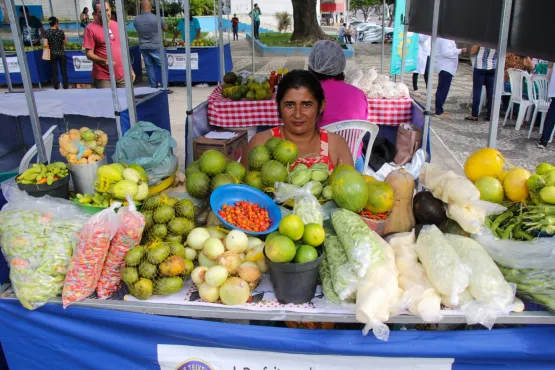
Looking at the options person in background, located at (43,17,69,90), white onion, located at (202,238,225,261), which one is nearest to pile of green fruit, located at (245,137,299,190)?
white onion, located at (202,238,225,261)

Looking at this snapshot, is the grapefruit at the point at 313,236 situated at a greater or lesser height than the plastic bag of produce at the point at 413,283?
greater

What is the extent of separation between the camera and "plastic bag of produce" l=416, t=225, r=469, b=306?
1543mm

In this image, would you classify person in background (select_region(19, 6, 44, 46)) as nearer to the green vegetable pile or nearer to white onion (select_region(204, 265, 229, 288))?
the green vegetable pile

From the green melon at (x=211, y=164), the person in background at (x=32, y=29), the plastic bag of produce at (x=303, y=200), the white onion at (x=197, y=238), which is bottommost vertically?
the white onion at (x=197, y=238)

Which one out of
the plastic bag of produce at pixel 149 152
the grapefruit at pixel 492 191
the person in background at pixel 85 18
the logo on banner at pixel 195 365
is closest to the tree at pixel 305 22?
the person in background at pixel 85 18

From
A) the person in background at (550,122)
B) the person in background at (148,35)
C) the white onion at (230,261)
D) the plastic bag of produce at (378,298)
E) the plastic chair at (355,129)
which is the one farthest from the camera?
the person in background at (148,35)

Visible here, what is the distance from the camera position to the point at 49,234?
5.77ft

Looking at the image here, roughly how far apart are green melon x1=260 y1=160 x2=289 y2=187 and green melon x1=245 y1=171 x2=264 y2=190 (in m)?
0.02

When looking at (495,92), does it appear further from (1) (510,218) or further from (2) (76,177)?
(2) (76,177)

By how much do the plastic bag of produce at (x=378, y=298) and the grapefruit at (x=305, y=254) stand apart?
21cm

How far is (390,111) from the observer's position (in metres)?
5.16

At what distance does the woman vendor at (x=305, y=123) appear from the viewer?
2680mm

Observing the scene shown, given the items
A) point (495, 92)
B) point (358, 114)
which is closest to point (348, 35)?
point (358, 114)

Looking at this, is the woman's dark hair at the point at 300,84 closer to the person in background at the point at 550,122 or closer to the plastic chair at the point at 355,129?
the plastic chair at the point at 355,129
